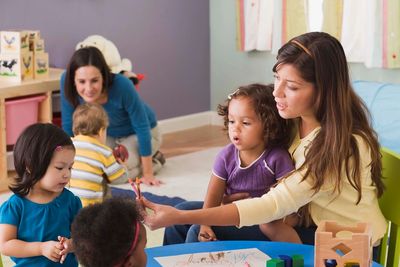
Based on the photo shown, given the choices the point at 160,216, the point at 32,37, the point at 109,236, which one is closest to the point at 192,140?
the point at 32,37

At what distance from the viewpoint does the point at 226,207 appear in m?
1.87

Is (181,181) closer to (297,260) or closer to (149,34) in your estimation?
(149,34)

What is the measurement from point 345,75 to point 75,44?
3.02m

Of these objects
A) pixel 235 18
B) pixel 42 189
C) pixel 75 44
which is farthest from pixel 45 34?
pixel 42 189

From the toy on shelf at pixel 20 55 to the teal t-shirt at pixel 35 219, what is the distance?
2.29 metres

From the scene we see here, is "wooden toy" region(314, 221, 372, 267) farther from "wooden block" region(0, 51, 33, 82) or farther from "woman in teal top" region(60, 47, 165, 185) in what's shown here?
"wooden block" region(0, 51, 33, 82)

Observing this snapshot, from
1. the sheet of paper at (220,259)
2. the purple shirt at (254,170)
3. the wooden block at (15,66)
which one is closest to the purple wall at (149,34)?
the wooden block at (15,66)

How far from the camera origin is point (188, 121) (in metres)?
5.55

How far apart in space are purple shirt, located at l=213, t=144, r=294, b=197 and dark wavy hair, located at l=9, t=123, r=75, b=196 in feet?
1.64

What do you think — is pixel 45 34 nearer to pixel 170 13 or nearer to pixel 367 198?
pixel 170 13

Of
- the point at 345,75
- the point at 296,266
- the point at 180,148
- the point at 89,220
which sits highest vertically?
the point at 345,75

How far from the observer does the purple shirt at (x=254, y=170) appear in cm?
208

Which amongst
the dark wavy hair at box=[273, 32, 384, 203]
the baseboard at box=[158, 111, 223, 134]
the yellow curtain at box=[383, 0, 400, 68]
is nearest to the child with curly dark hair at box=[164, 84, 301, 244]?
the dark wavy hair at box=[273, 32, 384, 203]

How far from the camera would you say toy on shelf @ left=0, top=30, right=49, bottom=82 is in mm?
4066
